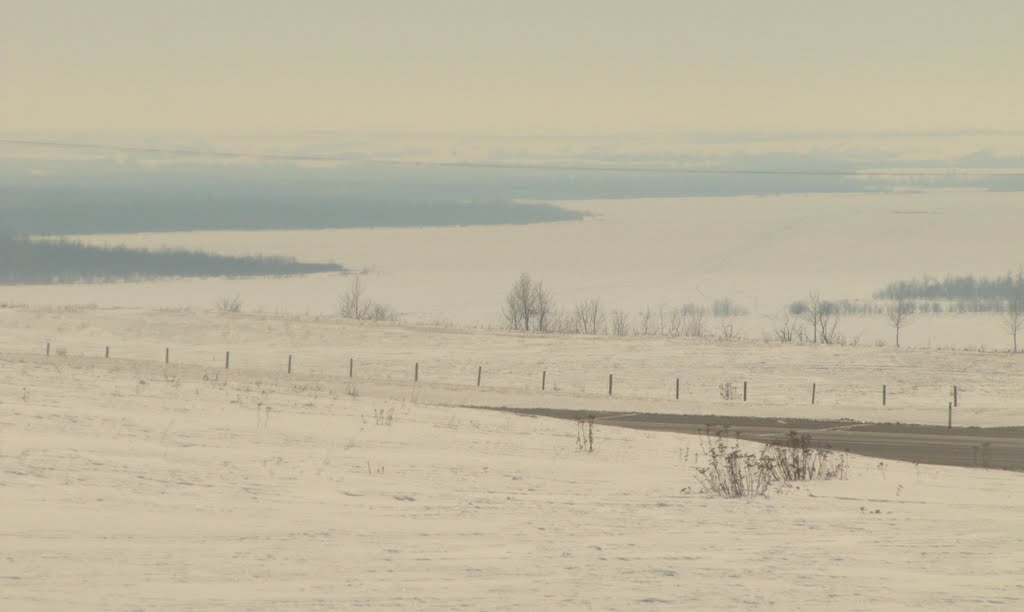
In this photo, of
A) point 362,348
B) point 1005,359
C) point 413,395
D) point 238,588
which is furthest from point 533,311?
point 238,588

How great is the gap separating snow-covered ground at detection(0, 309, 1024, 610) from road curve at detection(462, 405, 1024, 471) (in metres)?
4.41

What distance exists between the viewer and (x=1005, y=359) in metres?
57.1

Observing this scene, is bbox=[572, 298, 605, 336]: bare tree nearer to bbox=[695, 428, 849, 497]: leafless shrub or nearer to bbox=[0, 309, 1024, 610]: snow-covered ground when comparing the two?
bbox=[0, 309, 1024, 610]: snow-covered ground

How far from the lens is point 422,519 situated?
1280 cm

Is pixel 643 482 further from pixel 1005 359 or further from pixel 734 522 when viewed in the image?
pixel 1005 359

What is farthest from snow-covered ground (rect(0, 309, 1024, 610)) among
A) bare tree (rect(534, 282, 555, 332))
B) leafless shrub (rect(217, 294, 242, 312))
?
bare tree (rect(534, 282, 555, 332))

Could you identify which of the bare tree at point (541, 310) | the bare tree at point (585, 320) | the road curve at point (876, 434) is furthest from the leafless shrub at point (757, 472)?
the bare tree at point (541, 310)

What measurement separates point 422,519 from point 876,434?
2148cm

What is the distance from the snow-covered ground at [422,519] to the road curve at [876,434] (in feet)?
14.5

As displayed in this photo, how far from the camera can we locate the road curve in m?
26.2

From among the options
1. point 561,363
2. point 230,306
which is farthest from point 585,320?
point 230,306

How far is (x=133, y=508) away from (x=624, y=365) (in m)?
45.8

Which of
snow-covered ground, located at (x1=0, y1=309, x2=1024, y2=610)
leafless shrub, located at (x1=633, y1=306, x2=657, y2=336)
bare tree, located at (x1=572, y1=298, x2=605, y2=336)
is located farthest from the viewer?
bare tree, located at (x1=572, y1=298, x2=605, y2=336)

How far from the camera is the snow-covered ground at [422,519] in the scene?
9.77m
